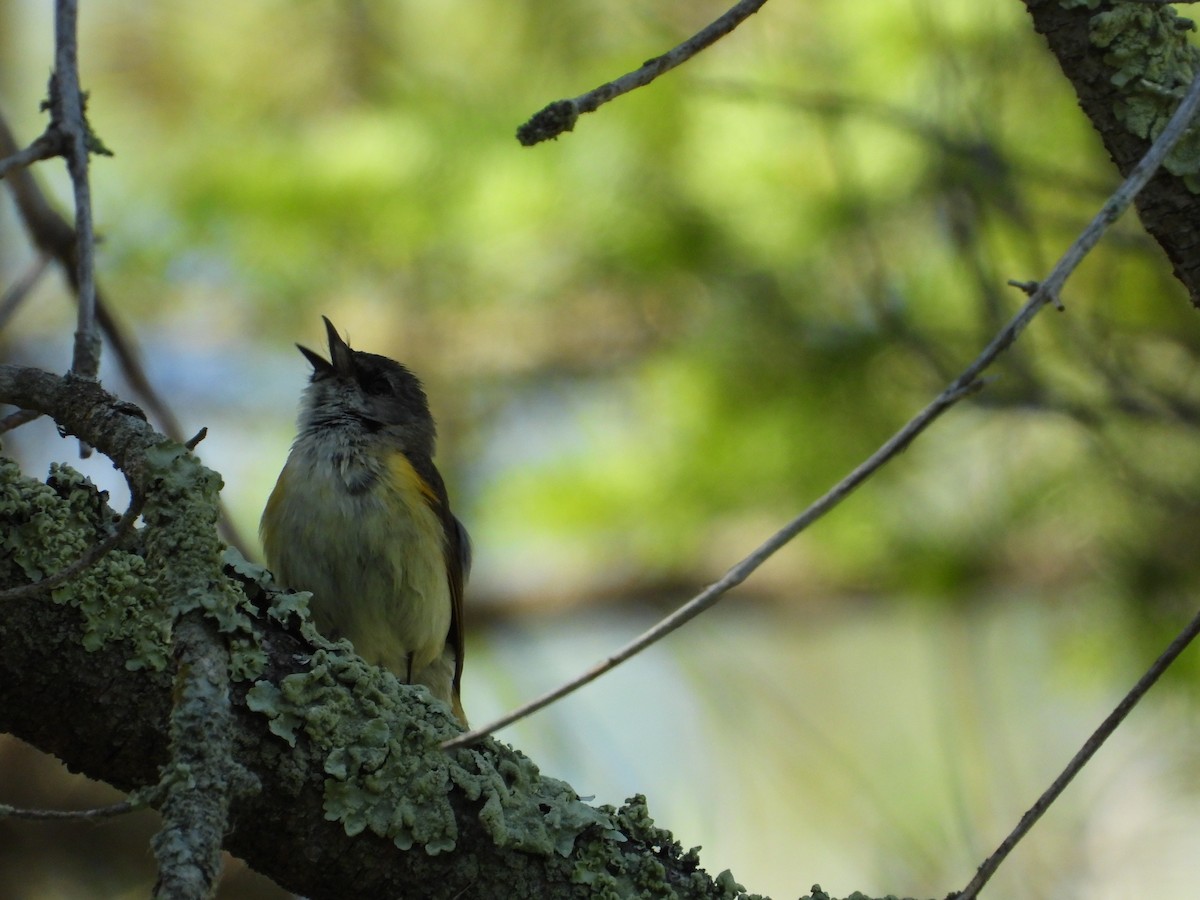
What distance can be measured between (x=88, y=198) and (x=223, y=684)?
4.38 feet

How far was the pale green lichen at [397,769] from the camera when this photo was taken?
86.7 inches

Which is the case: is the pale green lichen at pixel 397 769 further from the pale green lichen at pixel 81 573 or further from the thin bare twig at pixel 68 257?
the thin bare twig at pixel 68 257

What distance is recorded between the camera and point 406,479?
414cm

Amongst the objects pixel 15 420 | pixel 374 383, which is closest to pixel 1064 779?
pixel 15 420

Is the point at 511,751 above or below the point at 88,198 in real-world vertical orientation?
below

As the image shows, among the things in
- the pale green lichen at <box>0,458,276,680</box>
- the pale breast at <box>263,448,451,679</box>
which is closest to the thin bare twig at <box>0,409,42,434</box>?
the pale green lichen at <box>0,458,276,680</box>

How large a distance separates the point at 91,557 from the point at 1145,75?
187cm

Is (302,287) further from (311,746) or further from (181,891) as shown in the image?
(181,891)

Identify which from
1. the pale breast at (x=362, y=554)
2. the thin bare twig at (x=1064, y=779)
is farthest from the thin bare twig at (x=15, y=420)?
the thin bare twig at (x=1064, y=779)

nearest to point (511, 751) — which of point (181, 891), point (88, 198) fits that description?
point (181, 891)

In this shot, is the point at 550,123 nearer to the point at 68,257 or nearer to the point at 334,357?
the point at 68,257

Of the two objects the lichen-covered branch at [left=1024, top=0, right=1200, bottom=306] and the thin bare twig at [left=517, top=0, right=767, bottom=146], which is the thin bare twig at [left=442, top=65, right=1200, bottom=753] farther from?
the lichen-covered branch at [left=1024, top=0, right=1200, bottom=306]

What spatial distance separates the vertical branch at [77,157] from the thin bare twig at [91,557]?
0.67 metres

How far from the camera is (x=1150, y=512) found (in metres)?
4.50
